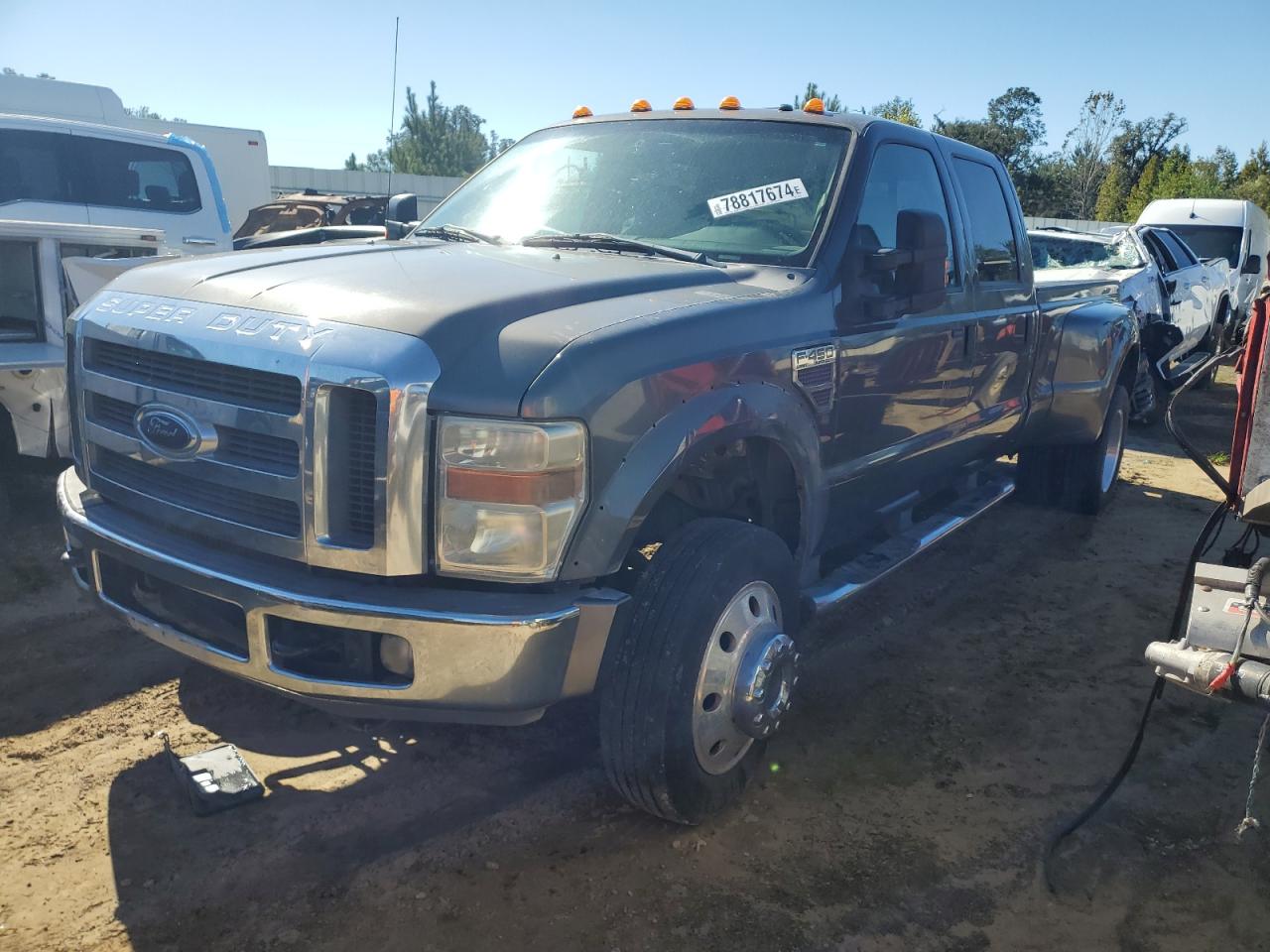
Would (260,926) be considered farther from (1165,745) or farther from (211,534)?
(1165,745)

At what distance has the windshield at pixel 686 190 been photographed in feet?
11.6

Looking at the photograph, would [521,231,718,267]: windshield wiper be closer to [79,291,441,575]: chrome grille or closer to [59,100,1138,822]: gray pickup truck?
[59,100,1138,822]: gray pickup truck

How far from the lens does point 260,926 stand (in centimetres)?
248

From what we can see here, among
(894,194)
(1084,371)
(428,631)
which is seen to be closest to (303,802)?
(428,631)

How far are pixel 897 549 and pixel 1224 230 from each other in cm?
1470

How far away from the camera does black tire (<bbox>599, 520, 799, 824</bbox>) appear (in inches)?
104

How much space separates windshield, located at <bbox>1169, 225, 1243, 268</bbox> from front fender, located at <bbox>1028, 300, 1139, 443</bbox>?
1139 centimetres

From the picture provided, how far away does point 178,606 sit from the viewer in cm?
275

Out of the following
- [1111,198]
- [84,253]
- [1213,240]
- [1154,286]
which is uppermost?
[1111,198]

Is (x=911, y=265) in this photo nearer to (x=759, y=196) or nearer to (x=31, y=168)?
(x=759, y=196)

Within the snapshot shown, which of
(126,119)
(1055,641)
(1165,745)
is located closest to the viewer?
(1165,745)

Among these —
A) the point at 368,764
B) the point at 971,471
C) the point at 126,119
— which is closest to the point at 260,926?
the point at 368,764

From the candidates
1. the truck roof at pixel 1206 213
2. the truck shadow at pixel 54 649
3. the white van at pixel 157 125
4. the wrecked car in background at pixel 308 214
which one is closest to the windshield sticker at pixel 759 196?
the truck shadow at pixel 54 649

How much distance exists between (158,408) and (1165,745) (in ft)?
11.4
